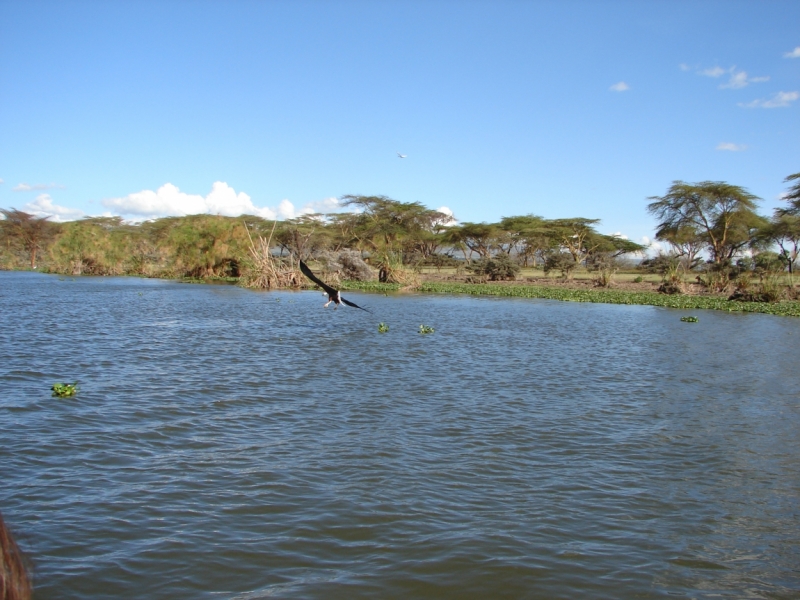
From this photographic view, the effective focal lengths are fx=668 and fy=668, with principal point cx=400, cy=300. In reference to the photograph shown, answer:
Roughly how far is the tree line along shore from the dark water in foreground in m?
18.5

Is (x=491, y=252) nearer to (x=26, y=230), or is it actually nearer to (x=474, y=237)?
(x=474, y=237)

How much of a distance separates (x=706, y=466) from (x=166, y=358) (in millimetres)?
9961

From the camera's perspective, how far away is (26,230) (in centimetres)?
6419

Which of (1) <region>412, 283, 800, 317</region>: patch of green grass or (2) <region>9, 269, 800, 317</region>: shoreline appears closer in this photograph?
(1) <region>412, 283, 800, 317</region>: patch of green grass

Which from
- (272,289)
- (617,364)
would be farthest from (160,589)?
(272,289)

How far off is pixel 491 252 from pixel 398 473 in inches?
Answer: 2060

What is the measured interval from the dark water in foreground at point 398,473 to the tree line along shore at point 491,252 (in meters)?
18.5

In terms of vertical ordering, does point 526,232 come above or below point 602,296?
above

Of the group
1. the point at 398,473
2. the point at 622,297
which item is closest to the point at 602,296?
the point at 622,297

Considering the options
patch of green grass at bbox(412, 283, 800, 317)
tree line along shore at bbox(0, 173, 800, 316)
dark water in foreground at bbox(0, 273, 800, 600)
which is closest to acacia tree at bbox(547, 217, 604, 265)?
tree line along shore at bbox(0, 173, 800, 316)

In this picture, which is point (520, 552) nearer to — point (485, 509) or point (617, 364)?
point (485, 509)

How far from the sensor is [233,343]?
15.7 meters

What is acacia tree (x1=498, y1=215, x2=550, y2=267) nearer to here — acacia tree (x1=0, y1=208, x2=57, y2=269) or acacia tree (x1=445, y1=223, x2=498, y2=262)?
acacia tree (x1=445, y1=223, x2=498, y2=262)

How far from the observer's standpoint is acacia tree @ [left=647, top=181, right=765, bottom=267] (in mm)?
39469
